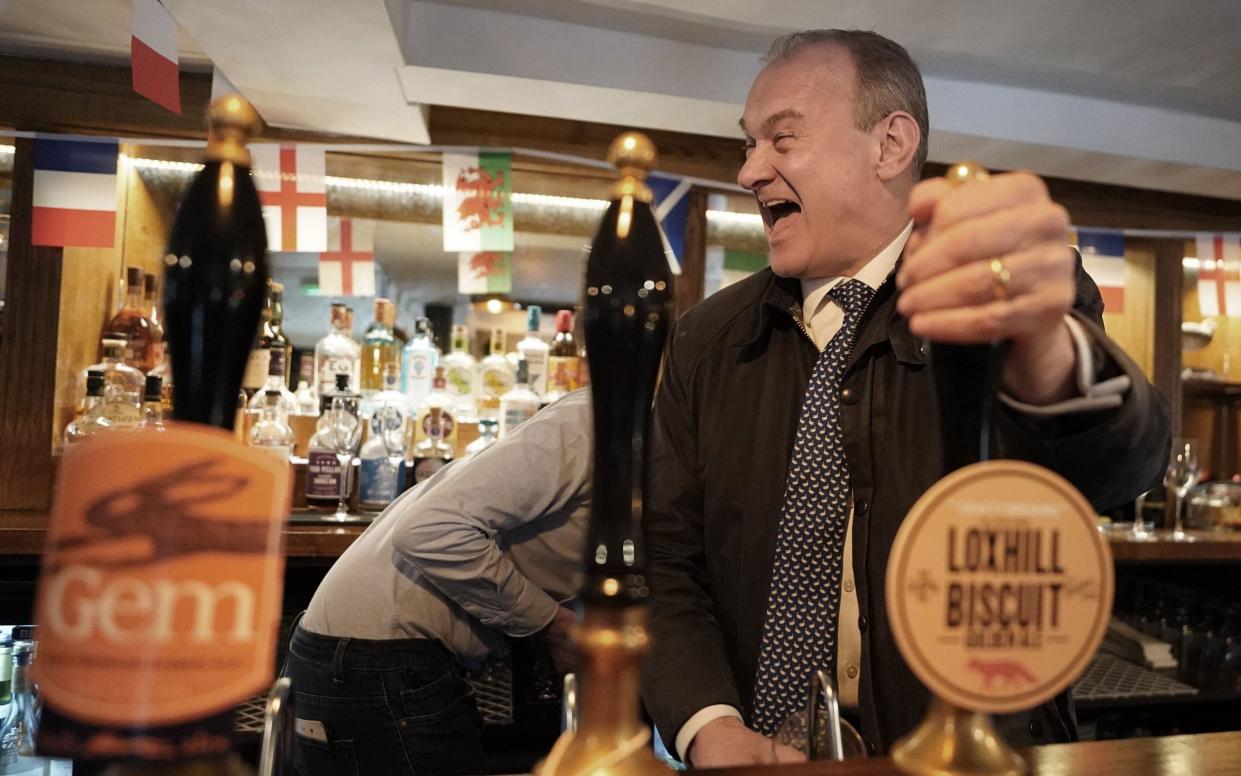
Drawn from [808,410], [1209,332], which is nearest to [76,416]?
Answer: [808,410]

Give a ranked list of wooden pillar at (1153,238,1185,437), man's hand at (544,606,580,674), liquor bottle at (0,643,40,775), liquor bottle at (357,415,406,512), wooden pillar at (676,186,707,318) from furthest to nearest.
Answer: wooden pillar at (1153,238,1185,437) < wooden pillar at (676,186,707,318) < liquor bottle at (357,415,406,512) < man's hand at (544,606,580,674) < liquor bottle at (0,643,40,775)

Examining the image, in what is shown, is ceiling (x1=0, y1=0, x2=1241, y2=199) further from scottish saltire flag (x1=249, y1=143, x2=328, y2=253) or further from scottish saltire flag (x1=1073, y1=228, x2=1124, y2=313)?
scottish saltire flag (x1=1073, y1=228, x2=1124, y2=313)

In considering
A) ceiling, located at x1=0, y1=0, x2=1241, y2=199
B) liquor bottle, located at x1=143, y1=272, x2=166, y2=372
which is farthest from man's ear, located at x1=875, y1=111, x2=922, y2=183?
liquor bottle, located at x1=143, y1=272, x2=166, y2=372

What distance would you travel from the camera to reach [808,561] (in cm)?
96

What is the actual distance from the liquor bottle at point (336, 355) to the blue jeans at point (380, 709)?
48.3 inches

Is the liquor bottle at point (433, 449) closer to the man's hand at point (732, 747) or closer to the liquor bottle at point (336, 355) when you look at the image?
the liquor bottle at point (336, 355)

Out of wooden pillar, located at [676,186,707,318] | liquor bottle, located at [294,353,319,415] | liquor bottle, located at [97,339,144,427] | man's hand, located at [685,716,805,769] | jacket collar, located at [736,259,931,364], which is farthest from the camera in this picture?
wooden pillar, located at [676,186,707,318]

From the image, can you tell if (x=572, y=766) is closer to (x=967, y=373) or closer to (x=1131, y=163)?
(x=967, y=373)

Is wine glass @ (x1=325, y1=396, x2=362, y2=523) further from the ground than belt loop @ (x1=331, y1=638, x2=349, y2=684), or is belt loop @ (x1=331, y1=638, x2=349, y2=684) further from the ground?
wine glass @ (x1=325, y1=396, x2=362, y2=523)

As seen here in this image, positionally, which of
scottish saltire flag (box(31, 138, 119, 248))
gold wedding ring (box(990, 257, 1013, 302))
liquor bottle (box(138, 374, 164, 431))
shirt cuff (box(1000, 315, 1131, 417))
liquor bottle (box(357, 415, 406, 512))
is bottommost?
liquor bottle (box(357, 415, 406, 512))

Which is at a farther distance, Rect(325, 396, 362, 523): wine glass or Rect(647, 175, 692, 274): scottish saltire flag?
Answer: Rect(647, 175, 692, 274): scottish saltire flag

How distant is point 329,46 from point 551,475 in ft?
4.05

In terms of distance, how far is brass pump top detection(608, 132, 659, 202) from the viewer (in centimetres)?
44

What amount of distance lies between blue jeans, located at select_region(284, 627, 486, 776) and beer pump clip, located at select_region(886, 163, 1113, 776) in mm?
1390
